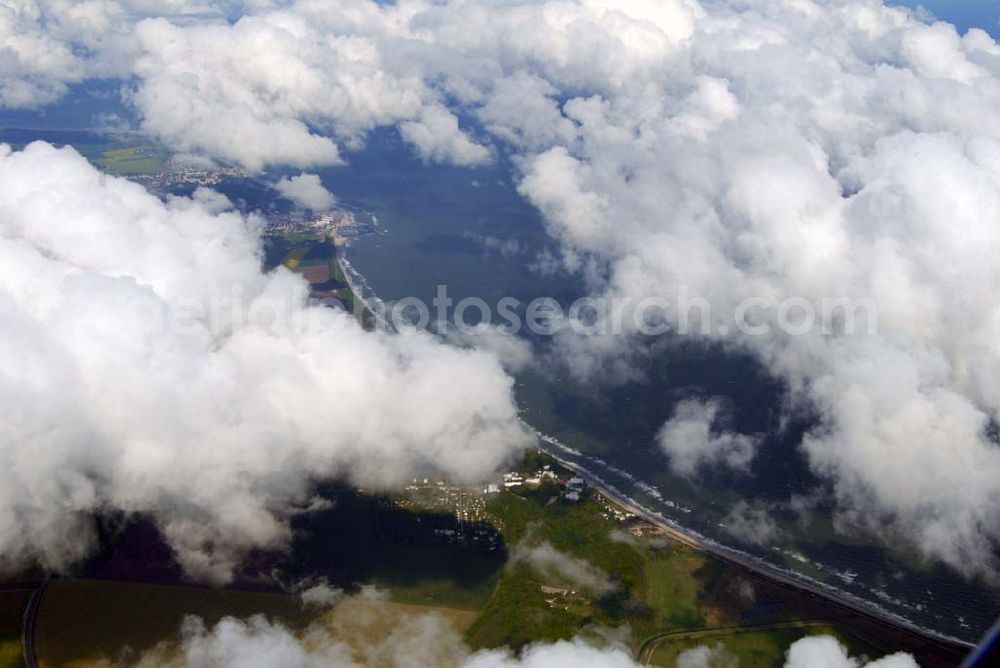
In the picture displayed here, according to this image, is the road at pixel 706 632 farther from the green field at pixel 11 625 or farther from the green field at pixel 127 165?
the green field at pixel 127 165

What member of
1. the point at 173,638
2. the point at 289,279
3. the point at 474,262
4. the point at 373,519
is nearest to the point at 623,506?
the point at 373,519

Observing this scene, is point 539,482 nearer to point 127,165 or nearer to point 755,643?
point 755,643

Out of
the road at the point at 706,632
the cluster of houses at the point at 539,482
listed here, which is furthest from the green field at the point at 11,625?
the road at the point at 706,632

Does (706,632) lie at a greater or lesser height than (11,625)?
greater

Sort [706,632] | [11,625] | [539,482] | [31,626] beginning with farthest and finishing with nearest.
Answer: [539,482], [706,632], [31,626], [11,625]

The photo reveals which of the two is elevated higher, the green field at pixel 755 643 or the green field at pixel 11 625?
the green field at pixel 755 643

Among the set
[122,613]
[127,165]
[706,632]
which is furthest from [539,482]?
[127,165]

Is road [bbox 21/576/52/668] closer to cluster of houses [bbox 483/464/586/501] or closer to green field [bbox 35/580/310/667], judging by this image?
green field [bbox 35/580/310/667]

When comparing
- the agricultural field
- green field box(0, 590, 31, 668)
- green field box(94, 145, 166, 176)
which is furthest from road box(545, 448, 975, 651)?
green field box(94, 145, 166, 176)

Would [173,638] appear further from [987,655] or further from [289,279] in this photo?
[987,655]
